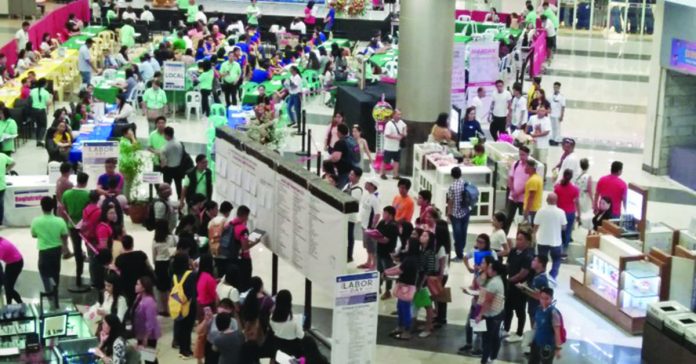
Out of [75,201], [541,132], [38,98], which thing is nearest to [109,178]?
[75,201]

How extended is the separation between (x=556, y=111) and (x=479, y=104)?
4.62 feet

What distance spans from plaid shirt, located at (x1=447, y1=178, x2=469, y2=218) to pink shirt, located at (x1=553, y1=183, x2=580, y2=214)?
1182 mm

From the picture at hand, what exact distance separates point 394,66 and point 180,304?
46.0 ft

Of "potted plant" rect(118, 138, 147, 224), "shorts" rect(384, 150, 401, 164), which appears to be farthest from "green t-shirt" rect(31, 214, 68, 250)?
"shorts" rect(384, 150, 401, 164)

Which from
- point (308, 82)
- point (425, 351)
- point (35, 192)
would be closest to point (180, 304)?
point (425, 351)

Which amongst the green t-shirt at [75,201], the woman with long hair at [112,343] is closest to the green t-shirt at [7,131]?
the green t-shirt at [75,201]

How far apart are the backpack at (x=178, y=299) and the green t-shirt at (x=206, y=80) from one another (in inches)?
454

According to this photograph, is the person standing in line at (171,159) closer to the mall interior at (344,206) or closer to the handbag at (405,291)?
the mall interior at (344,206)

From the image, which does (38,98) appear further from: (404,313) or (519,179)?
(404,313)

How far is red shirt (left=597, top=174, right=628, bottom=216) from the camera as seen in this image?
1510cm

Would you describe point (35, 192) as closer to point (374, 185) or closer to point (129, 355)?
point (374, 185)

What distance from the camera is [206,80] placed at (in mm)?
22891

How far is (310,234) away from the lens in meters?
11.5

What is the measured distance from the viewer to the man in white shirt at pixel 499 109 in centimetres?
2120
